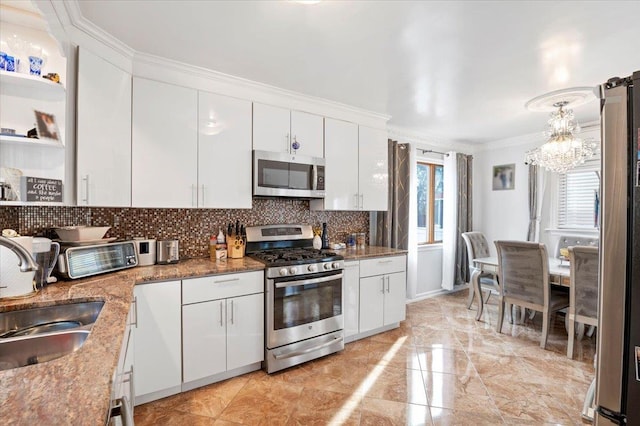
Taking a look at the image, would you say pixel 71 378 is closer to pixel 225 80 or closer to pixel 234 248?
pixel 234 248

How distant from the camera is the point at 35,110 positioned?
1664 mm

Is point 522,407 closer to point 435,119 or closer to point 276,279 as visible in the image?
point 276,279

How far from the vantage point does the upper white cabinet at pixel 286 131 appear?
2824 mm

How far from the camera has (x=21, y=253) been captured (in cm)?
141

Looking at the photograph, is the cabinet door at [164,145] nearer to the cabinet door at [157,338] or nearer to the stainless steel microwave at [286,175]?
the stainless steel microwave at [286,175]

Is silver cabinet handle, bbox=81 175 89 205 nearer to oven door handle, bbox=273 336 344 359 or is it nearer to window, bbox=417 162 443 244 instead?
oven door handle, bbox=273 336 344 359

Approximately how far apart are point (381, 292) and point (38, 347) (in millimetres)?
2759

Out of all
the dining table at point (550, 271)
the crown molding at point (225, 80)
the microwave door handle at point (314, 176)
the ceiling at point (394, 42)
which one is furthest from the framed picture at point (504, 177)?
the microwave door handle at point (314, 176)

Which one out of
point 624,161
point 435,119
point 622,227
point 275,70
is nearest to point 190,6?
point 275,70

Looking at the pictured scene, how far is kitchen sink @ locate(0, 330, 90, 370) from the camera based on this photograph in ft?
3.87

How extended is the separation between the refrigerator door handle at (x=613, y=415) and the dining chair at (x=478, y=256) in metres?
2.63

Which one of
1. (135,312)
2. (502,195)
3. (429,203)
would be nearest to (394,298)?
(429,203)

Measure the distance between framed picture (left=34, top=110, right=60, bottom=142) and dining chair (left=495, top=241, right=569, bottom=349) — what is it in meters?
3.67

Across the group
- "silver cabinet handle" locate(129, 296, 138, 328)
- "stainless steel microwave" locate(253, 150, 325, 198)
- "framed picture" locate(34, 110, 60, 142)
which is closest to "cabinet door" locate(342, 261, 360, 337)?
"stainless steel microwave" locate(253, 150, 325, 198)
